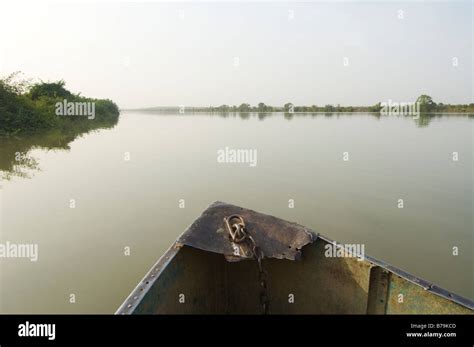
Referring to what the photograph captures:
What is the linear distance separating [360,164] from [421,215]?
185 inches

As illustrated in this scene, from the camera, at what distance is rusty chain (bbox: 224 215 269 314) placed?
267 centimetres

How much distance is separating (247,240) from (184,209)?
159 inches

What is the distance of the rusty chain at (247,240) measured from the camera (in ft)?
8.76

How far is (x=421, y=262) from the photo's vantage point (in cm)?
450

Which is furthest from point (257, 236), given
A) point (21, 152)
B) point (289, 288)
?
point (21, 152)

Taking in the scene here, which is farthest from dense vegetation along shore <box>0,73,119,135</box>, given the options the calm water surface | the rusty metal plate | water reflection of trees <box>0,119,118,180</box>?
the rusty metal plate

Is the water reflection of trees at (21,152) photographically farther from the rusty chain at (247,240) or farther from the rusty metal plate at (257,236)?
the rusty chain at (247,240)

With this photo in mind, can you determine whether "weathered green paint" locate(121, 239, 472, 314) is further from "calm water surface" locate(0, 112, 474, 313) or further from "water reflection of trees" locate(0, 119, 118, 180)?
"water reflection of trees" locate(0, 119, 118, 180)

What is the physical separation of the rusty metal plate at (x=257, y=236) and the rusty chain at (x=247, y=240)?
0.06 metres

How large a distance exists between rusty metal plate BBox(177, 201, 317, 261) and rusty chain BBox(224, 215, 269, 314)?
0.18ft

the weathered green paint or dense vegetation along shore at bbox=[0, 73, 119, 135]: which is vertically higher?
dense vegetation along shore at bbox=[0, 73, 119, 135]

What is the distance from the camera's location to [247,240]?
9.05 feet

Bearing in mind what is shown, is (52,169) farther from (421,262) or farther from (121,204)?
(421,262)
